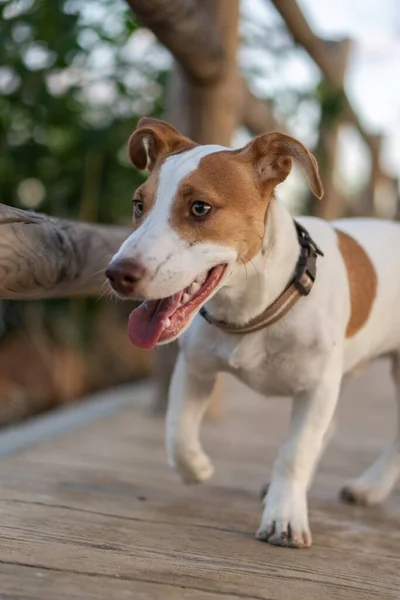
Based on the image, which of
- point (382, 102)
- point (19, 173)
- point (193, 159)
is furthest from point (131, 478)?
point (382, 102)

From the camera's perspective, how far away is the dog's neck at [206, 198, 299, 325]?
193 cm

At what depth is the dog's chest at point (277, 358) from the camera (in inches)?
78.3

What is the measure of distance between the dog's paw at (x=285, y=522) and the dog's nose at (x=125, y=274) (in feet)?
2.18

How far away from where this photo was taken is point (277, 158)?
193 centimetres

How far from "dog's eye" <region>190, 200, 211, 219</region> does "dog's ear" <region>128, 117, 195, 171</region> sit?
264mm

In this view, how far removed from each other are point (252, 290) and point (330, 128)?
3.36 meters

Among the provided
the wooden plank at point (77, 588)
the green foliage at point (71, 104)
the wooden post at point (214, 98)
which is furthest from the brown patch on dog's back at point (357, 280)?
the green foliage at point (71, 104)

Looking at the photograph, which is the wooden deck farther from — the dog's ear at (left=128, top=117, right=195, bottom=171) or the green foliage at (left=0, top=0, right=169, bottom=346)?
the green foliage at (left=0, top=0, right=169, bottom=346)

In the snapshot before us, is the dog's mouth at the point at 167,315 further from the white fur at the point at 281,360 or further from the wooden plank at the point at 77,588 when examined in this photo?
the wooden plank at the point at 77,588

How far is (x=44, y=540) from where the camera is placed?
5.84 ft

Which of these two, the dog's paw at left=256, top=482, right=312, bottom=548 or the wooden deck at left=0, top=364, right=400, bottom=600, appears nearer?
the wooden deck at left=0, top=364, right=400, bottom=600

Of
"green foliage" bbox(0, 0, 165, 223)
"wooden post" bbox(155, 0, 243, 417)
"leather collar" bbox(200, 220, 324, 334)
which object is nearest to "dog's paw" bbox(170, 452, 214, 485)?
"leather collar" bbox(200, 220, 324, 334)

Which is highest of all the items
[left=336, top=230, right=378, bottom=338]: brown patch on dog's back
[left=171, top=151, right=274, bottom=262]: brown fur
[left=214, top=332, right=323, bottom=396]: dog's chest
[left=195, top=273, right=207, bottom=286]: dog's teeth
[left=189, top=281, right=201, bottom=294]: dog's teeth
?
[left=171, top=151, right=274, bottom=262]: brown fur

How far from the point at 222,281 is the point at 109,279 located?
291mm
